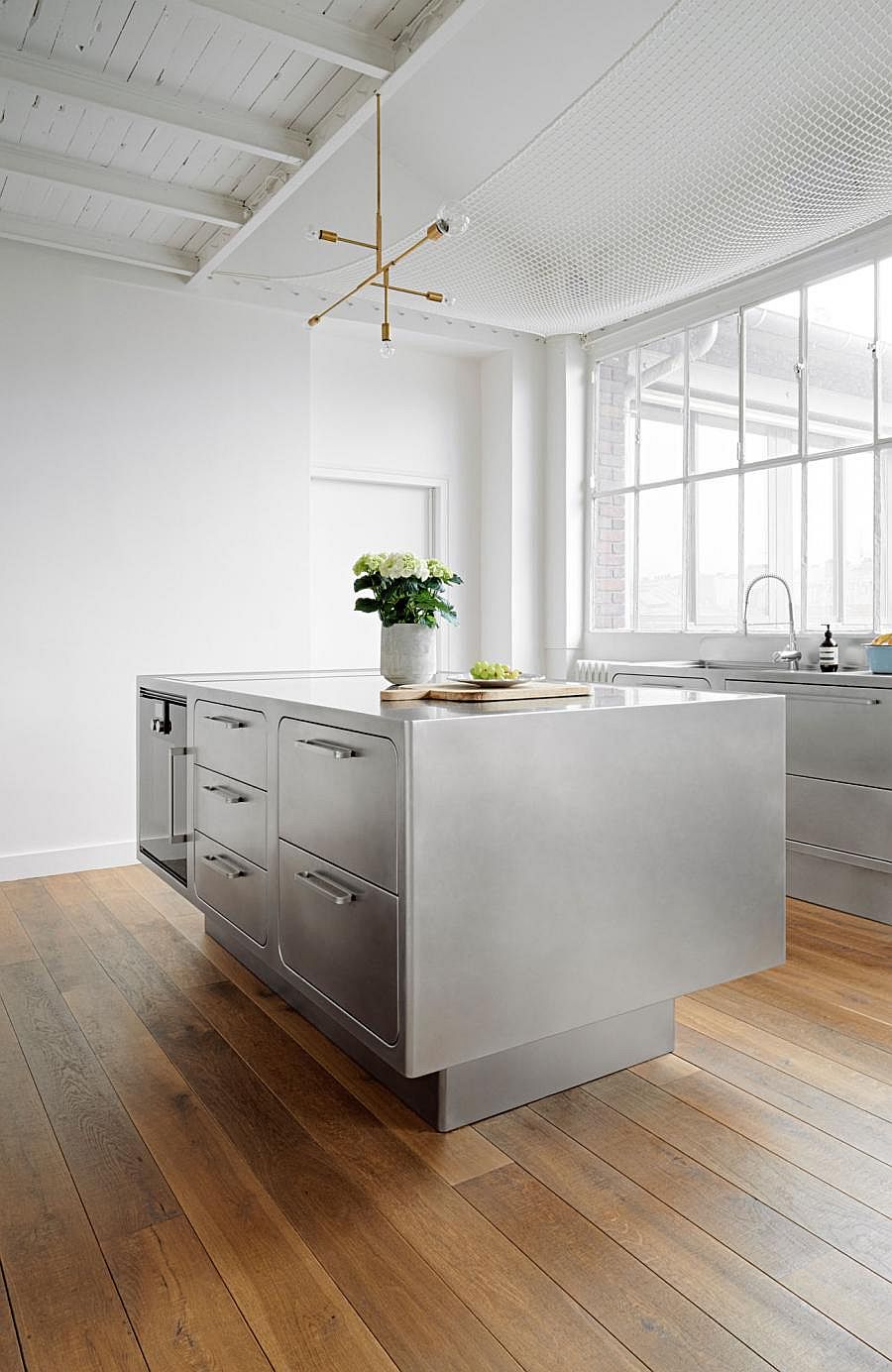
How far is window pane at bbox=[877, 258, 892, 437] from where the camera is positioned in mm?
3854

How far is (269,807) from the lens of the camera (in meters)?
2.30

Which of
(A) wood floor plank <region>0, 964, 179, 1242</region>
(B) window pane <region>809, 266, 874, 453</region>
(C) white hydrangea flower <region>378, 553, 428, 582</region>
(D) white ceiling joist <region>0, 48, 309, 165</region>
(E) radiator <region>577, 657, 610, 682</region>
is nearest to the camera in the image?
(A) wood floor plank <region>0, 964, 179, 1242</region>

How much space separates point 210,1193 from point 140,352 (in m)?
3.72

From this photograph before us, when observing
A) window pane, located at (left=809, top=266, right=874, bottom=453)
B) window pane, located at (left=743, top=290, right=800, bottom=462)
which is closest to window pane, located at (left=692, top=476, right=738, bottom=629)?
window pane, located at (left=743, top=290, right=800, bottom=462)

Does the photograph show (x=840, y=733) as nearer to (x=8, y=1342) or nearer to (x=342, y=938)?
(x=342, y=938)

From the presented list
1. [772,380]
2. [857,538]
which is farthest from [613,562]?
[857,538]

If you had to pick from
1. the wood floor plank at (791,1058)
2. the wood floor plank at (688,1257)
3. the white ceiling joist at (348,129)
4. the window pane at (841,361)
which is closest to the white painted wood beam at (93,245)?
the white ceiling joist at (348,129)

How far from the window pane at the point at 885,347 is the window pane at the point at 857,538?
0.16 meters

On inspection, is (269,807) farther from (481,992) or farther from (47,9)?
(47,9)

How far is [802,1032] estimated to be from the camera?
2.38 meters

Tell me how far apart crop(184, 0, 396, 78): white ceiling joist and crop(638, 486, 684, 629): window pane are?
9.02 feet

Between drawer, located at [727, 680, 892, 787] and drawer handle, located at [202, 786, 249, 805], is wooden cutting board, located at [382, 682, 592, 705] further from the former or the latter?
drawer, located at [727, 680, 892, 787]

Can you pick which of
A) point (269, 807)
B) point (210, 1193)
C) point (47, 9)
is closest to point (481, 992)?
point (210, 1193)

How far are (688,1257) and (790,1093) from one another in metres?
0.65
